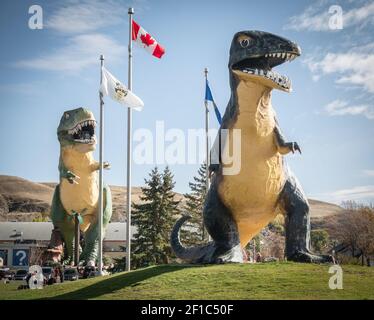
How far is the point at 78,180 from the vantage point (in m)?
23.8

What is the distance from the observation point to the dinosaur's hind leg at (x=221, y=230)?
12.3m

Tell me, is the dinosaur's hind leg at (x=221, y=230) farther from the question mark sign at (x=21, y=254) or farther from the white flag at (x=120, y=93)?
the question mark sign at (x=21, y=254)

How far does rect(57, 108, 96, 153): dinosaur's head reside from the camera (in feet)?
77.4

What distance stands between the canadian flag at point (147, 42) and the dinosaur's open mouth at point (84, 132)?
6.25 meters

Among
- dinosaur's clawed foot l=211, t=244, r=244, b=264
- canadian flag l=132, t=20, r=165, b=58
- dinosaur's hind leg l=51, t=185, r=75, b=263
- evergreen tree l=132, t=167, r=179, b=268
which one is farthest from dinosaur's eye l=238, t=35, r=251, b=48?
evergreen tree l=132, t=167, r=179, b=268

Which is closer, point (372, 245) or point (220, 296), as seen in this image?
point (220, 296)

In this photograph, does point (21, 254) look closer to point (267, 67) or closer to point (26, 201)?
point (267, 67)

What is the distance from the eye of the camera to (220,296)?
31.2 ft

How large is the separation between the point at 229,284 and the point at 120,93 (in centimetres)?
928

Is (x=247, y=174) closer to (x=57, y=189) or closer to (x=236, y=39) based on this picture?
(x=236, y=39)

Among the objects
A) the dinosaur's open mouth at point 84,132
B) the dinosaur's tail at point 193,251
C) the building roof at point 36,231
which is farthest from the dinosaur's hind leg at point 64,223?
the building roof at point 36,231
